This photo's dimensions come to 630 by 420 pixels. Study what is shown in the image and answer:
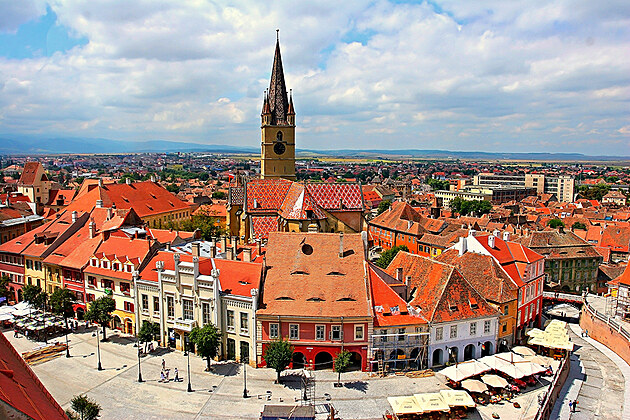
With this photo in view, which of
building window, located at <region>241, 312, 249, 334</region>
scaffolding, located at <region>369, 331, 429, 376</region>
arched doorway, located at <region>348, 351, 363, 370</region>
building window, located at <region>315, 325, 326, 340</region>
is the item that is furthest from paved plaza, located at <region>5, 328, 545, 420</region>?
building window, located at <region>241, 312, 249, 334</region>

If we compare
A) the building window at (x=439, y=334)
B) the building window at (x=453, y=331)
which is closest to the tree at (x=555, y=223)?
the building window at (x=453, y=331)

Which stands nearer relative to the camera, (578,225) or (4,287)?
(4,287)

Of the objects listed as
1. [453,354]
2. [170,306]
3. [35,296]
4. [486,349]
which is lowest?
[486,349]

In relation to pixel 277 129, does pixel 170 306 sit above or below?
below

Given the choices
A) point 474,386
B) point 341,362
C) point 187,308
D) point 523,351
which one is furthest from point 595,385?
point 187,308

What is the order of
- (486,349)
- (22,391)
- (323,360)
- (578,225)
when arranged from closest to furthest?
(22,391) → (323,360) → (486,349) → (578,225)

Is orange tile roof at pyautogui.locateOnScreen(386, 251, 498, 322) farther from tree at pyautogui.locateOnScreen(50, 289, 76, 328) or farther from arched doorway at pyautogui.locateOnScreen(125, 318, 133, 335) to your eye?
tree at pyautogui.locateOnScreen(50, 289, 76, 328)

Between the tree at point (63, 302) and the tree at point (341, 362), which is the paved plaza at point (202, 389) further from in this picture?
the tree at point (63, 302)

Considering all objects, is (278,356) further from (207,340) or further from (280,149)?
(280,149)
